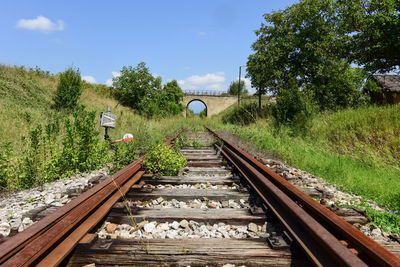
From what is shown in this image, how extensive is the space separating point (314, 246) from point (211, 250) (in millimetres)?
635

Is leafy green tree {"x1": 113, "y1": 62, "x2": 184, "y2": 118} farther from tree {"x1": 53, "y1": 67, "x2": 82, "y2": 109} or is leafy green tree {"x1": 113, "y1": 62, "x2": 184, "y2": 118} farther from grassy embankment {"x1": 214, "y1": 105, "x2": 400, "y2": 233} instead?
grassy embankment {"x1": 214, "y1": 105, "x2": 400, "y2": 233}

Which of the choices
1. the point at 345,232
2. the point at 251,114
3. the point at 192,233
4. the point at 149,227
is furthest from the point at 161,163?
the point at 251,114

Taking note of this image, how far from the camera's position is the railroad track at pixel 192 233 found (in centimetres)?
135

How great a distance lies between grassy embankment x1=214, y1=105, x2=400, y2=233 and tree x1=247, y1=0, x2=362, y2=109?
11.2 meters

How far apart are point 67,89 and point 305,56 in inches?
771

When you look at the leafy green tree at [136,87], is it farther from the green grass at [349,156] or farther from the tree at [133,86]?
the green grass at [349,156]

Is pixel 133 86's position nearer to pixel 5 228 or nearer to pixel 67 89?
pixel 67 89

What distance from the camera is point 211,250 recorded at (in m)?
1.50

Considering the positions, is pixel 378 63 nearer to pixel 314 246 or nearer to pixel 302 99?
pixel 302 99

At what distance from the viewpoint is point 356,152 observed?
18.7 ft

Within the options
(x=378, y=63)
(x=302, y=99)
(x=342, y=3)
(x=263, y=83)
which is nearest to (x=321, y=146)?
(x=302, y=99)

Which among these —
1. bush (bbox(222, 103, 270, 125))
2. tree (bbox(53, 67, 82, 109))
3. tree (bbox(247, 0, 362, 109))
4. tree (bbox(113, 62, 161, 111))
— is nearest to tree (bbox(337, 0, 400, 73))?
tree (bbox(247, 0, 362, 109))

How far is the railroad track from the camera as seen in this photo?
4.43 ft

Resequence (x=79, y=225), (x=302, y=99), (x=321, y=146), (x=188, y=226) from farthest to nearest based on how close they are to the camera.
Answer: (x=302, y=99)
(x=321, y=146)
(x=188, y=226)
(x=79, y=225)
